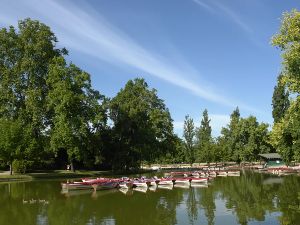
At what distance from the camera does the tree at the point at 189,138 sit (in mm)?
141750

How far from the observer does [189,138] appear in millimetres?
144750

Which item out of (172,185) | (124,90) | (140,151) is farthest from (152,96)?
(172,185)

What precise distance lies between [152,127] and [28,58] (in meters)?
36.4

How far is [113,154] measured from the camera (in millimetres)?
89188

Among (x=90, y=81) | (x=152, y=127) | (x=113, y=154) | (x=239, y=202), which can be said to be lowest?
(x=239, y=202)

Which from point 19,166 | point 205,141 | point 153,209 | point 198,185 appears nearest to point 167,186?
point 198,185

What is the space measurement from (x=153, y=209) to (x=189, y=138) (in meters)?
114

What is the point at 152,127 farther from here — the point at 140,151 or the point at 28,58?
the point at 28,58

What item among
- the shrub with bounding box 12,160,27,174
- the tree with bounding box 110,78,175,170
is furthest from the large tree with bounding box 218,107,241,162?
the shrub with bounding box 12,160,27,174

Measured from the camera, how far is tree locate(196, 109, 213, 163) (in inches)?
5212

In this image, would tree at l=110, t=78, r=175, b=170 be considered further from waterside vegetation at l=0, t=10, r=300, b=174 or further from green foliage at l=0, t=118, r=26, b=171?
green foliage at l=0, t=118, r=26, b=171

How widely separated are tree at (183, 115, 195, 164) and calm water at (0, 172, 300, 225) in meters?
→ 97.7

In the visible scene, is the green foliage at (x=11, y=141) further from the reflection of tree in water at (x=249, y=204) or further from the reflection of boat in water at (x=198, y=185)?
the reflection of tree in water at (x=249, y=204)

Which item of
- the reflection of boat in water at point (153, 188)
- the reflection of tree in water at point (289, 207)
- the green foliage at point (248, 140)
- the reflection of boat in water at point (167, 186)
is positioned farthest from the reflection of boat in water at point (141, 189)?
the green foliage at point (248, 140)
